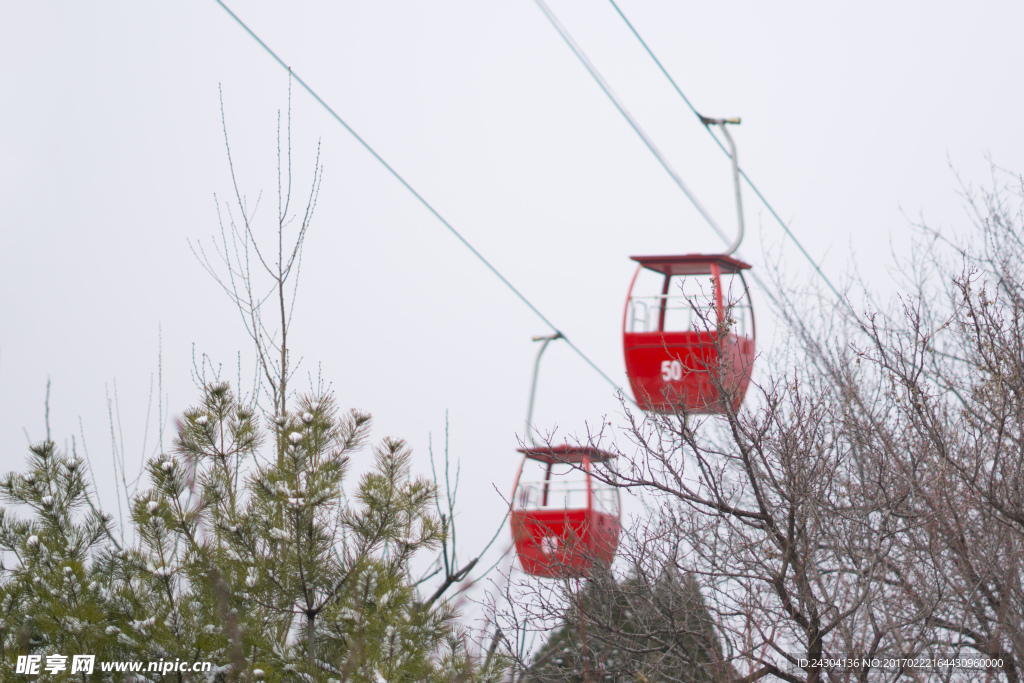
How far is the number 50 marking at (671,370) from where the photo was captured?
28.1ft

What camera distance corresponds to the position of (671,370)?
860cm

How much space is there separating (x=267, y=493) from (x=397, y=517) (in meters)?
0.67

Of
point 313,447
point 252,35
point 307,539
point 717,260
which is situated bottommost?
point 307,539

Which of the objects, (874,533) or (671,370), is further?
(671,370)

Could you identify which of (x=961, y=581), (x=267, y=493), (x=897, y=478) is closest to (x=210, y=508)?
(x=267, y=493)

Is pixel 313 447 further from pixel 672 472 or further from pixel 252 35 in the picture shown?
pixel 252 35

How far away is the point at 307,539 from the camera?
4477 mm

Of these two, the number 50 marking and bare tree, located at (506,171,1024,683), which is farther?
the number 50 marking

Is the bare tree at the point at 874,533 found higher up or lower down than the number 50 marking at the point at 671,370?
lower down

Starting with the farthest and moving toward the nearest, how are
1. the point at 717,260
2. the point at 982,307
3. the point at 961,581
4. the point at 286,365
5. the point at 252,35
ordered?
the point at 717,260 < the point at 252,35 < the point at 961,581 < the point at 286,365 < the point at 982,307

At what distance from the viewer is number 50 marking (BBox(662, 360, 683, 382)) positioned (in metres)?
8.55

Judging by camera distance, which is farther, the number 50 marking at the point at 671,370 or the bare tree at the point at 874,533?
the number 50 marking at the point at 671,370

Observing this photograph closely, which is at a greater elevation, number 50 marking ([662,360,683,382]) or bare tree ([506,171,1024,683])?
number 50 marking ([662,360,683,382])

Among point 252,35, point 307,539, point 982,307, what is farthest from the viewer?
point 252,35
